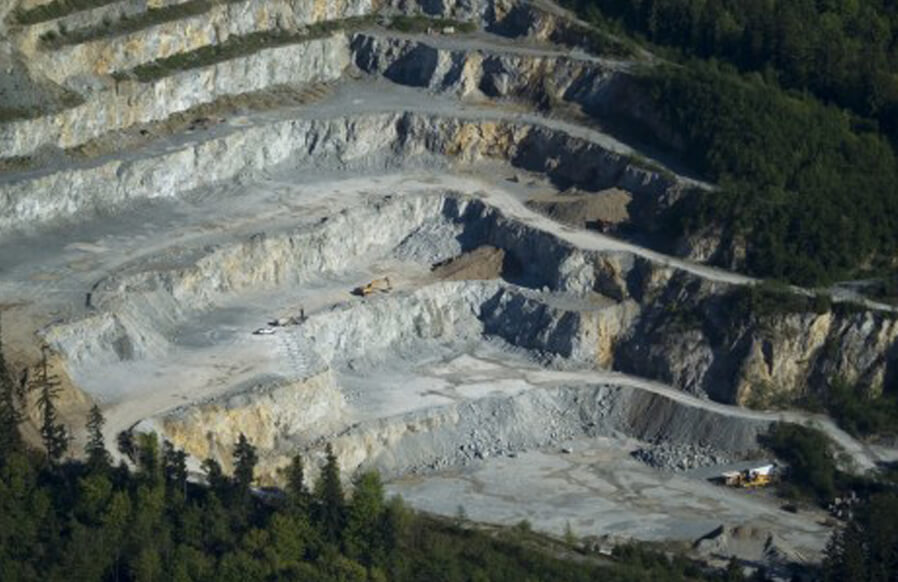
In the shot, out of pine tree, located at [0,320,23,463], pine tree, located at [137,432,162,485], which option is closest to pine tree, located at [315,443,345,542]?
pine tree, located at [137,432,162,485]

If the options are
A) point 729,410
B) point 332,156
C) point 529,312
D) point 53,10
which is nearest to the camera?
point 729,410

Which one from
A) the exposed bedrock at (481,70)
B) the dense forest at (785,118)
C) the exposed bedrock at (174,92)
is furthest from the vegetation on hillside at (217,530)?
the exposed bedrock at (481,70)

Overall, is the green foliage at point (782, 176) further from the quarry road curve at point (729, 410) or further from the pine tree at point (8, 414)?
the pine tree at point (8, 414)

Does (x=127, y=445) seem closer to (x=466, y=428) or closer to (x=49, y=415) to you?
(x=49, y=415)

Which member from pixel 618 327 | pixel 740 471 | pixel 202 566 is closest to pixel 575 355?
pixel 618 327

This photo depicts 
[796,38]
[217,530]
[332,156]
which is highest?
[796,38]

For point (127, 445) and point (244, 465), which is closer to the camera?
point (244, 465)

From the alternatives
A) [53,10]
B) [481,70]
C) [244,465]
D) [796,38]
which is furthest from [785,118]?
[244,465]
